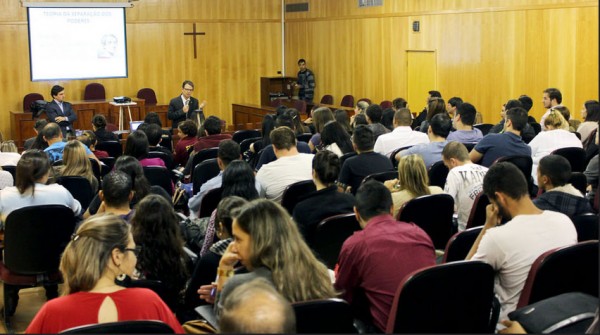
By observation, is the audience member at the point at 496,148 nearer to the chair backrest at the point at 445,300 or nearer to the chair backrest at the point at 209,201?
the chair backrest at the point at 209,201

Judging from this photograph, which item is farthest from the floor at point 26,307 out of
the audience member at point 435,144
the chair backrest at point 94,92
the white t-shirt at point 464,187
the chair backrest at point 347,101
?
the chair backrest at point 347,101

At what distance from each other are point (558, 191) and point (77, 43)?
1327 centimetres

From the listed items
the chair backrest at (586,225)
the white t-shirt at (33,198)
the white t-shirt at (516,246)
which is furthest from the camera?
the white t-shirt at (33,198)

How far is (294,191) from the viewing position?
604cm

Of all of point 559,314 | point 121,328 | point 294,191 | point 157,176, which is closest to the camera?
point 121,328

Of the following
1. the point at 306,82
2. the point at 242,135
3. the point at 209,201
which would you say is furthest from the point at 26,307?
the point at 306,82

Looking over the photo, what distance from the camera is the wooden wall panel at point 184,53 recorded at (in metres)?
16.1

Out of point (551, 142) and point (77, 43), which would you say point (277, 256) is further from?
point (77, 43)

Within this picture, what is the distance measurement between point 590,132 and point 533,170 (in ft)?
5.51

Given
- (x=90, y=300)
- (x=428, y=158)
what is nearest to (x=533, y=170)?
(x=428, y=158)

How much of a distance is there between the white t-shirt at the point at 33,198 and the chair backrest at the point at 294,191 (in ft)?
5.43

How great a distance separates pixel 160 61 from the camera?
17.9 metres

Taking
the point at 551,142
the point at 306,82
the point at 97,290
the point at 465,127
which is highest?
the point at 306,82

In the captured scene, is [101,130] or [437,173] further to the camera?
[101,130]
